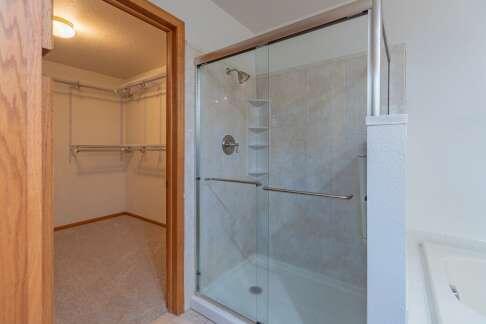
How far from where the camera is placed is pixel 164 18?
1.53m

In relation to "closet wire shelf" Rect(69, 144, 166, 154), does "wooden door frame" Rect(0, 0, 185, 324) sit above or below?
below

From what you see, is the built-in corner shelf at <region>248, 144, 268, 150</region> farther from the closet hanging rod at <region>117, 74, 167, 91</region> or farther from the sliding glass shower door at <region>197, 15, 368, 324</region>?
the closet hanging rod at <region>117, 74, 167, 91</region>

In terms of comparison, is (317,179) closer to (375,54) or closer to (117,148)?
(375,54)

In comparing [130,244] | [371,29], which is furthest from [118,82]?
[371,29]

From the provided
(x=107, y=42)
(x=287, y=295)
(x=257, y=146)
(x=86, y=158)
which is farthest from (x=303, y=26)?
(x=86, y=158)

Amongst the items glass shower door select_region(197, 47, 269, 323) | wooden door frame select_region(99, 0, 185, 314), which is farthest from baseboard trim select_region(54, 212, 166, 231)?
wooden door frame select_region(99, 0, 185, 314)

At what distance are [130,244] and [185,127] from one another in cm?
195

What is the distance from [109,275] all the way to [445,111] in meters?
2.97

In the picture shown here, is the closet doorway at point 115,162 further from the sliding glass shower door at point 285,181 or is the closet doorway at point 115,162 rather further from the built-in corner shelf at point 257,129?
the built-in corner shelf at point 257,129

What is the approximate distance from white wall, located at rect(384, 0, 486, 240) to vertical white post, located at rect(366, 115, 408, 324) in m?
1.02

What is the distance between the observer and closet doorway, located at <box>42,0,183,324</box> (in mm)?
1660

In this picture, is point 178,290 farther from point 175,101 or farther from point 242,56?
point 242,56

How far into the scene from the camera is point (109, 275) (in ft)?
7.04

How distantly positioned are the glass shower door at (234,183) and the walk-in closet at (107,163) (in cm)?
53
